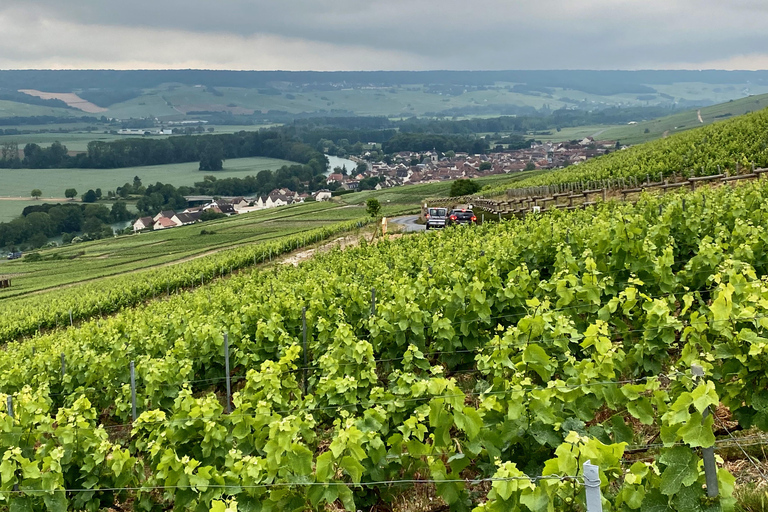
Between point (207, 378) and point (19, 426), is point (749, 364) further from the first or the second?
point (207, 378)

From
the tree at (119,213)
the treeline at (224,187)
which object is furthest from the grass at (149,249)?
the treeline at (224,187)

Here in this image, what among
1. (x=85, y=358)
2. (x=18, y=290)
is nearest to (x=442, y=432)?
(x=85, y=358)

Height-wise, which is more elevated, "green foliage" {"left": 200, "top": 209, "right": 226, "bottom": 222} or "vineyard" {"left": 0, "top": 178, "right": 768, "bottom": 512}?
"vineyard" {"left": 0, "top": 178, "right": 768, "bottom": 512}

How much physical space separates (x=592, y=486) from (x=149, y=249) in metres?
78.9

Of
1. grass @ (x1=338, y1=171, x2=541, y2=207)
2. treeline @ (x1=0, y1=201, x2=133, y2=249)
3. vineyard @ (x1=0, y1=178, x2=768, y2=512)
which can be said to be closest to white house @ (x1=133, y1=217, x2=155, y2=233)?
treeline @ (x1=0, y1=201, x2=133, y2=249)

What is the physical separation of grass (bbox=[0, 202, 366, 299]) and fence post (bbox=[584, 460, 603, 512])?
60.9 meters

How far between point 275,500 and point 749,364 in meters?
4.57

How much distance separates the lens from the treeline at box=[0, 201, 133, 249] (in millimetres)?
115312

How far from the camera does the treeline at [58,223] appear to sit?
378ft

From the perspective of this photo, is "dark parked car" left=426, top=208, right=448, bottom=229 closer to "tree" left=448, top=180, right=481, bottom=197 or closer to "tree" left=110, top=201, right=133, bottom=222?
"tree" left=448, top=180, right=481, bottom=197

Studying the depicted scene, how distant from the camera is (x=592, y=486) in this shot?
163 inches

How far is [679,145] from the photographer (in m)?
43.7

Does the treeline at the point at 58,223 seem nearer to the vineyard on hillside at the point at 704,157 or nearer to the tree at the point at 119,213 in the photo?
the tree at the point at 119,213

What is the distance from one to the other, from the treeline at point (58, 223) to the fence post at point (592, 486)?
387 feet
